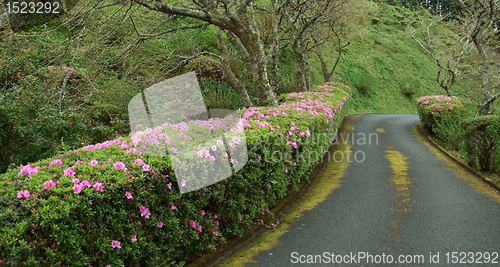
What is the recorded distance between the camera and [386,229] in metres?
4.91

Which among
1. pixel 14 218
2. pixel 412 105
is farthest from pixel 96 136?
pixel 412 105

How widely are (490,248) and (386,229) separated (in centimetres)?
121

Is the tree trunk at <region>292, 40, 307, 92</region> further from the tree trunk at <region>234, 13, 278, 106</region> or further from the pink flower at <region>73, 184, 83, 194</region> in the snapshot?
the pink flower at <region>73, 184, 83, 194</region>

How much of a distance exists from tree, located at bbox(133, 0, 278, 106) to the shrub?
15.1 ft

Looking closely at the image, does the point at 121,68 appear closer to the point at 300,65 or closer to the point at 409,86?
the point at 300,65

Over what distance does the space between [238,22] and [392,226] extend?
5.02 meters

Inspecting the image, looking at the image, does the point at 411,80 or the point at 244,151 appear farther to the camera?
the point at 411,80

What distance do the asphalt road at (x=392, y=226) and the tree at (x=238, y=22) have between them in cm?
314

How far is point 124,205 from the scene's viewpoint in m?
2.93

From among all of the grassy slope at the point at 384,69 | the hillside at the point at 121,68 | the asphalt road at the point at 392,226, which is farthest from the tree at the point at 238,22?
the grassy slope at the point at 384,69

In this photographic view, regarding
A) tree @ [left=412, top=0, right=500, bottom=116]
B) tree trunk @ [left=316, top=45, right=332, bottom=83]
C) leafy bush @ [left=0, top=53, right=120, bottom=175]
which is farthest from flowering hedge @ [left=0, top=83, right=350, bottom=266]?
tree trunk @ [left=316, top=45, right=332, bottom=83]

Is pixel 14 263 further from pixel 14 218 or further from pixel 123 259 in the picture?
pixel 123 259

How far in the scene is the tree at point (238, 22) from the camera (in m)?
6.62

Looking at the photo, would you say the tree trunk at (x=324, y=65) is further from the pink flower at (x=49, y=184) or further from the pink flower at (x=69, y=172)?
the pink flower at (x=49, y=184)
